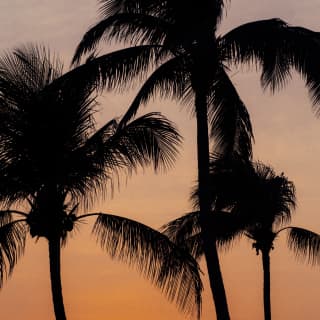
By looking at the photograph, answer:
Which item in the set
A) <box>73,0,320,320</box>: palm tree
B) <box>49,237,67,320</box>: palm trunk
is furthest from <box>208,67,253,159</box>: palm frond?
<box>49,237,67,320</box>: palm trunk

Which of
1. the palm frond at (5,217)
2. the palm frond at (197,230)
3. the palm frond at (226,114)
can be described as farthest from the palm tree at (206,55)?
the palm frond at (197,230)

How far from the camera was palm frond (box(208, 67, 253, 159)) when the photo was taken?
1206 inches

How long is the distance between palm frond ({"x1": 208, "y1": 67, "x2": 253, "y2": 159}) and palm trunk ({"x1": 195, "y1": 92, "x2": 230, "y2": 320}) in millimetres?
333

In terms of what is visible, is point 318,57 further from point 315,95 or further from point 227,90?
point 227,90

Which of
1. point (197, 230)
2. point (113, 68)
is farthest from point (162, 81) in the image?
point (197, 230)

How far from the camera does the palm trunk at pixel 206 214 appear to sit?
30406 millimetres

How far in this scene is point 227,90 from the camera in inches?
1208

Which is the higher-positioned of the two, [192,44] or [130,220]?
[192,44]

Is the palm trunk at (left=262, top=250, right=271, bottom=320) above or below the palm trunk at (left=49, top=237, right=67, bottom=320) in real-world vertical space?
above

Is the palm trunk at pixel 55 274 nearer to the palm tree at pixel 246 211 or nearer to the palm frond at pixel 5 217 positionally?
the palm frond at pixel 5 217

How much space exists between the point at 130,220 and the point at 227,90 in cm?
516

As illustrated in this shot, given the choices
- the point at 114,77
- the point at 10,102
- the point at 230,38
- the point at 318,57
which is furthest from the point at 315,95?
the point at 10,102

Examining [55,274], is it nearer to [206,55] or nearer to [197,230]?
[206,55]

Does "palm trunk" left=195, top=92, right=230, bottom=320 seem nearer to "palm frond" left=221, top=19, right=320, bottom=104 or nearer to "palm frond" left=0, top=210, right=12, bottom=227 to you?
"palm frond" left=221, top=19, right=320, bottom=104
